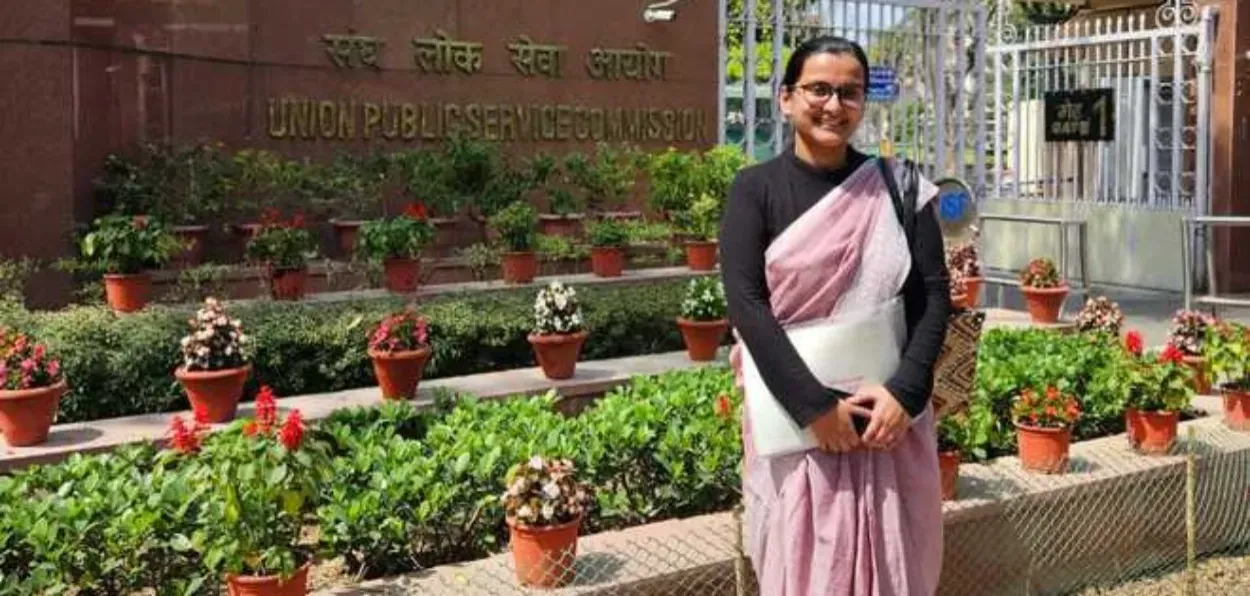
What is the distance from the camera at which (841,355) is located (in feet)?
9.17

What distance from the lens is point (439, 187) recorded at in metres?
9.94

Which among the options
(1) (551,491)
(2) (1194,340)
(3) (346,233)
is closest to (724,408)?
(1) (551,491)

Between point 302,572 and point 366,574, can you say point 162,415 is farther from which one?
point 302,572

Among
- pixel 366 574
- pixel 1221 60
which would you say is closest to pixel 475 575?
pixel 366 574

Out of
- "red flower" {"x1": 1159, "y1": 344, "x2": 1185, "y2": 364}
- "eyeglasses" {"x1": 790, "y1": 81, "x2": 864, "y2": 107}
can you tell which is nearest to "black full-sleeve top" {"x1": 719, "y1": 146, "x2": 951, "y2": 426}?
"eyeglasses" {"x1": 790, "y1": 81, "x2": 864, "y2": 107}

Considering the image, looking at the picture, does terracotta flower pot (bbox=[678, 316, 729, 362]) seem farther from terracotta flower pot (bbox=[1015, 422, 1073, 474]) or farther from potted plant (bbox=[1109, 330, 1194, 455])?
terracotta flower pot (bbox=[1015, 422, 1073, 474])

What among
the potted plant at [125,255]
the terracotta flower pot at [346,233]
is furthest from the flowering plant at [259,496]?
the terracotta flower pot at [346,233]

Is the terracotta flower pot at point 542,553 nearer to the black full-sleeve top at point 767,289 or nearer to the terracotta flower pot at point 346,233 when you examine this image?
the black full-sleeve top at point 767,289

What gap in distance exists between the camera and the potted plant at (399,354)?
6090mm

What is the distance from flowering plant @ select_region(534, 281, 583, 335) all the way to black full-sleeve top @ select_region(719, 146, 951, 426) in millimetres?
3870

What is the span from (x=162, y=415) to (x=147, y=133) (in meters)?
3.94

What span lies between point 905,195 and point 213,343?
376 centimetres

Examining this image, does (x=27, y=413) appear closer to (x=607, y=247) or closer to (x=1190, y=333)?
(x=607, y=247)

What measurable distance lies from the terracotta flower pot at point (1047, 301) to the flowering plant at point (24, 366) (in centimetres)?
624
